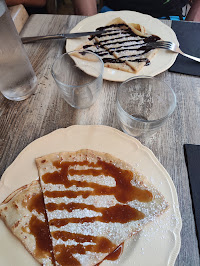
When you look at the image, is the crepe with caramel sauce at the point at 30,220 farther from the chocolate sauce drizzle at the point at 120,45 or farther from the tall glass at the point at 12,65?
the chocolate sauce drizzle at the point at 120,45

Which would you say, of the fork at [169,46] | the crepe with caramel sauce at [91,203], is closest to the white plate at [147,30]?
the fork at [169,46]

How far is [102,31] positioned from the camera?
121 cm

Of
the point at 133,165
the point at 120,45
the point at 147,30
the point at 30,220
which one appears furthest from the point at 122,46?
the point at 30,220

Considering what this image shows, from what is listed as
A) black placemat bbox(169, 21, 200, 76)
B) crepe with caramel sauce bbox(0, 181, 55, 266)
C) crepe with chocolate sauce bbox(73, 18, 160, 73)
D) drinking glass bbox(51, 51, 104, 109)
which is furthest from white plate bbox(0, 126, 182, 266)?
black placemat bbox(169, 21, 200, 76)

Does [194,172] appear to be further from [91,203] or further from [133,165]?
[91,203]

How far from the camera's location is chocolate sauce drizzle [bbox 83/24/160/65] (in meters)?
1.10

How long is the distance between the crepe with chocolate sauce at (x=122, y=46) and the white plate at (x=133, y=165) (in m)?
0.38

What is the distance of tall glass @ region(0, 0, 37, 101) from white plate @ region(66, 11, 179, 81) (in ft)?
0.96

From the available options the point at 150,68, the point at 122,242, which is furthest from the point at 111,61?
the point at 122,242

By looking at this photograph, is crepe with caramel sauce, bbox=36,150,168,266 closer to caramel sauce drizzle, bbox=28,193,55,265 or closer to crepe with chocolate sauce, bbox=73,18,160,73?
caramel sauce drizzle, bbox=28,193,55,265

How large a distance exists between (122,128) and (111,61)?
0.38 metres

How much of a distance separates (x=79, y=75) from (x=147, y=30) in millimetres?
501

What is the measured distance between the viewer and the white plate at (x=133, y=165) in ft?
2.12

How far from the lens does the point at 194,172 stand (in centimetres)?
80
